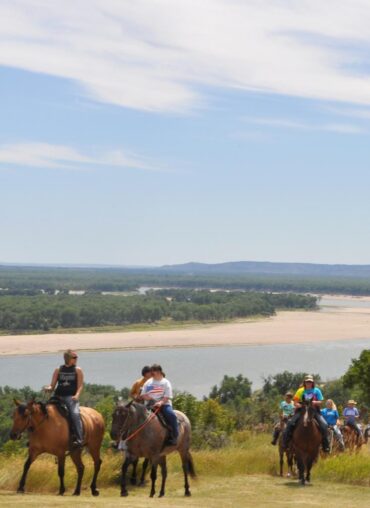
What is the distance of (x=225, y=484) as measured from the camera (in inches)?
528

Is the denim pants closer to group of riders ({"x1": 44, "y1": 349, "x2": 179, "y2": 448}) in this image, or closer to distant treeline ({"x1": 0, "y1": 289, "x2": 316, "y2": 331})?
group of riders ({"x1": 44, "y1": 349, "x2": 179, "y2": 448})

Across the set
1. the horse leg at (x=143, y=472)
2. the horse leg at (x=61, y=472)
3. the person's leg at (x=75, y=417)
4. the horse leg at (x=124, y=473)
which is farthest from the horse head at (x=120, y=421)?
the horse leg at (x=143, y=472)

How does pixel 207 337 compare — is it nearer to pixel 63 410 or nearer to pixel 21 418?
pixel 63 410

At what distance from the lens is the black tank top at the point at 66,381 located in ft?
37.9

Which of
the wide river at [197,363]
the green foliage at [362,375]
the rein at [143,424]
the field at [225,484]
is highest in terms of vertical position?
the rein at [143,424]

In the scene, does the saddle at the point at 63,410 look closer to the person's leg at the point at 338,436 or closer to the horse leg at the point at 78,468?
the horse leg at the point at 78,468

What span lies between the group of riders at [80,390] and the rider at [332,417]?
159 inches

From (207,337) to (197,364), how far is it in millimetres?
26541

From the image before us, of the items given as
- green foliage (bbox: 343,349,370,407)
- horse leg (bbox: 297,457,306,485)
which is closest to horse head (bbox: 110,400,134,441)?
horse leg (bbox: 297,457,306,485)

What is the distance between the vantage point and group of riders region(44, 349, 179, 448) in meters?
11.6

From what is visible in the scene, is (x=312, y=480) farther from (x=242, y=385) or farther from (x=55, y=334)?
(x=55, y=334)

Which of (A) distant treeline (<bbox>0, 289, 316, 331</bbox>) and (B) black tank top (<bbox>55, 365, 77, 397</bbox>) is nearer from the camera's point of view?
(B) black tank top (<bbox>55, 365, 77, 397</bbox>)

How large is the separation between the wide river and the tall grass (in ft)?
126

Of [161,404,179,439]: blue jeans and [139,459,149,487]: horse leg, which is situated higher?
[161,404,179,439]: blue jeans
